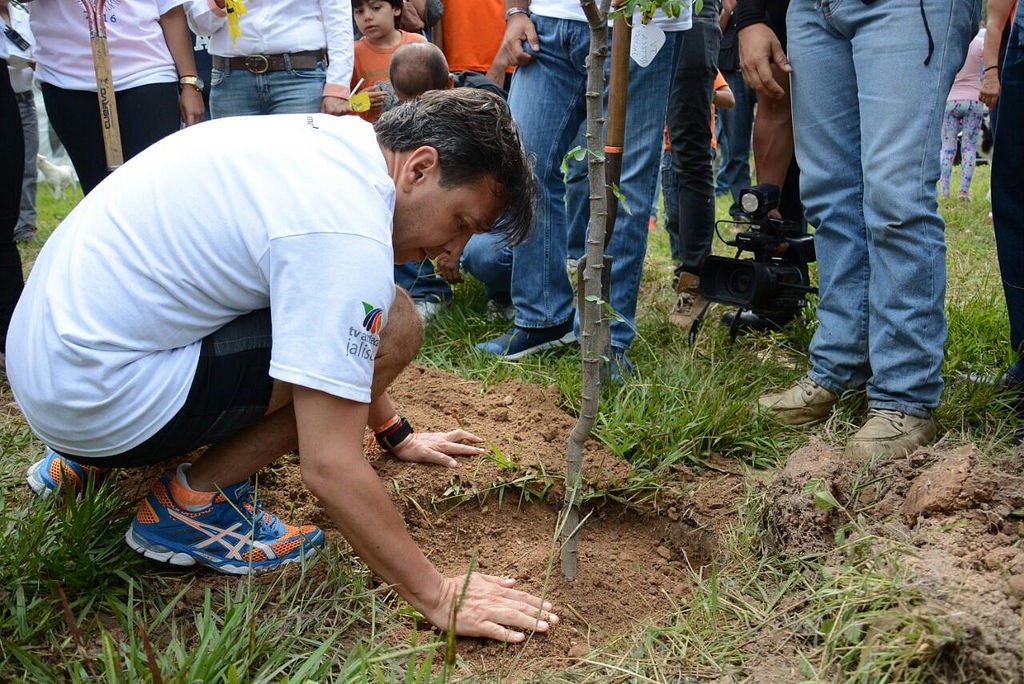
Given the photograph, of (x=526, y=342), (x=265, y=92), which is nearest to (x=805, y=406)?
(x=526, y=342)

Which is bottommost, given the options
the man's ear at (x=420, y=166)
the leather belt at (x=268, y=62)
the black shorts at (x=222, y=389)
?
the black shorts at (x=222, y=389)

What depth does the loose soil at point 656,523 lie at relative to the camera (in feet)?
5.46

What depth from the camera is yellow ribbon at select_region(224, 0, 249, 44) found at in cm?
346

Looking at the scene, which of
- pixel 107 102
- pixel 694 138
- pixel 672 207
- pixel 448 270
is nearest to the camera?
pixel 107 102

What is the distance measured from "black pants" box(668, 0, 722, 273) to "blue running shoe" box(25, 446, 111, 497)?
2777 millimetres

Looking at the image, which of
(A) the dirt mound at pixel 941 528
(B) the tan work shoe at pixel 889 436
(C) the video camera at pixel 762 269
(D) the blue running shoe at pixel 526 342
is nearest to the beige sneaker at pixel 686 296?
(C) the video camera at pixel 762 269

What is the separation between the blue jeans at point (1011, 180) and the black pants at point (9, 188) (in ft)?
10.5

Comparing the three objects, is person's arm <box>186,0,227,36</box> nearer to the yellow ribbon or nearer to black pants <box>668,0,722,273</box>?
Result: the yellow ribbon

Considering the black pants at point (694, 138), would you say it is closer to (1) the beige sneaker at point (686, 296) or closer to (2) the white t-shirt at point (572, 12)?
(1) the beige sneaker at point (686, 296)

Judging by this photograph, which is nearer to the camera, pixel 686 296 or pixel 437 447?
pixel 437 447

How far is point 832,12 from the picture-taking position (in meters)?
2.52

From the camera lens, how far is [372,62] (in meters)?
4.14

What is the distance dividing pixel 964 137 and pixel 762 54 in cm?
557

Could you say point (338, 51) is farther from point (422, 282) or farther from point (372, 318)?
point (372, 318)
